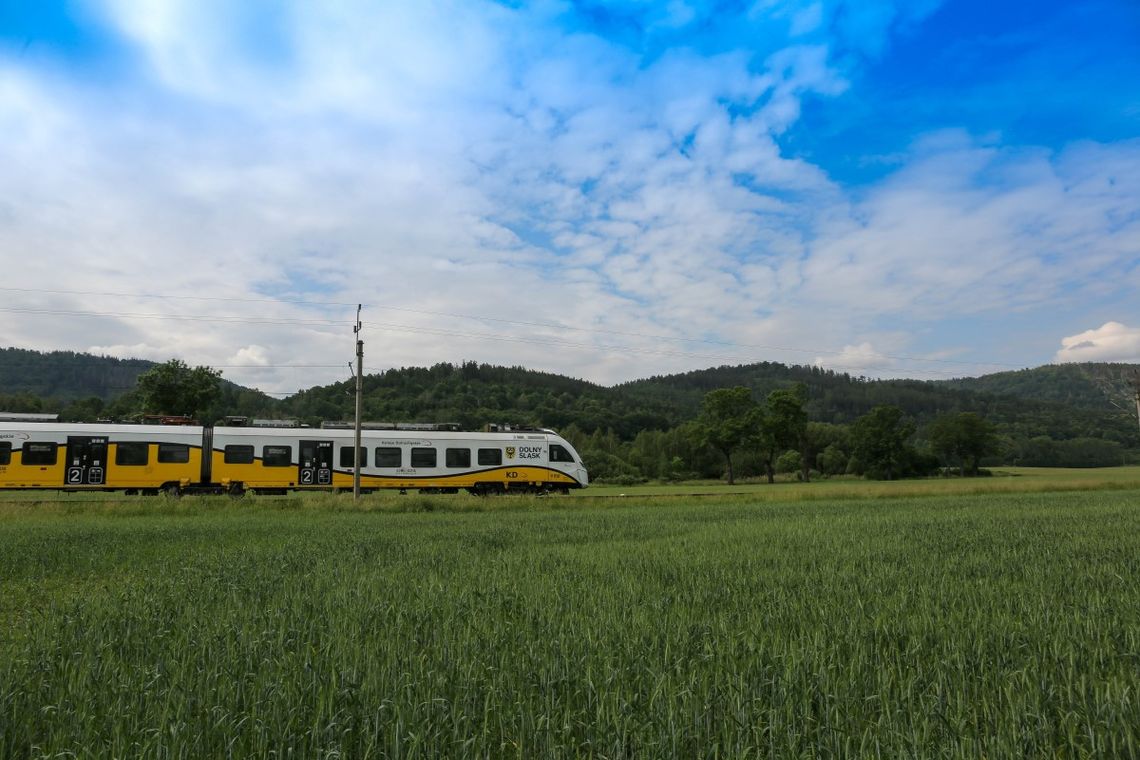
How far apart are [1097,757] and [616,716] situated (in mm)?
2121

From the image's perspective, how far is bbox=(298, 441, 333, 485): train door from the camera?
1216 inches

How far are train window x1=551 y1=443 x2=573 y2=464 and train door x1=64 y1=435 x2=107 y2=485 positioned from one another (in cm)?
2078

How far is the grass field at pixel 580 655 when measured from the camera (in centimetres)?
311

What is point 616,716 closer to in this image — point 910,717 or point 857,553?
point 910,717

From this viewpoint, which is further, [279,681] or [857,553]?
[857,553]

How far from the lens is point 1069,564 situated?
8.66 meters

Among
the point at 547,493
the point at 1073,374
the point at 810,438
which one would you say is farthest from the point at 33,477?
the point at 1073,374

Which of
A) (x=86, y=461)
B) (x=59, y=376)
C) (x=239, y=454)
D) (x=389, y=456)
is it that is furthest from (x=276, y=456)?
(x=59, y=376)

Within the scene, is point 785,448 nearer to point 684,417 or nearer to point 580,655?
point 684,417

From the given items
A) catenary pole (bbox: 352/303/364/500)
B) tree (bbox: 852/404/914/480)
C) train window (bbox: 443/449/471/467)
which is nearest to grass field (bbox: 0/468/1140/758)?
catenary pole (bbox: 352/303/364/500)

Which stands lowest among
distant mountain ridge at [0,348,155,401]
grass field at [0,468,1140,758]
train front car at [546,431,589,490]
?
grass field at [0,468,1140,758]

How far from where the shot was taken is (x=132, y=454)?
1116 inches

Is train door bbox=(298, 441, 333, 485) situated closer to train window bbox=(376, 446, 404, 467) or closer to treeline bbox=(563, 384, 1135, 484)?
train window bbox=(376, 446, 404, 467)

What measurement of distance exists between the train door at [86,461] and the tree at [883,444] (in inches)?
3257
